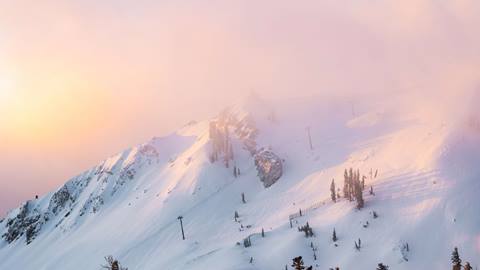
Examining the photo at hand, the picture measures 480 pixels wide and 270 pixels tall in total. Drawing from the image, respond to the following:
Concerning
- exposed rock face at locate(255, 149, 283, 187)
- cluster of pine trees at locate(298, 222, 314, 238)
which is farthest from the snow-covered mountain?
cluster of pine trees at locate(298, 222, 314, 238)

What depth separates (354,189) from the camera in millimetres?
100250

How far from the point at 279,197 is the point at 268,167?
15.4 metres

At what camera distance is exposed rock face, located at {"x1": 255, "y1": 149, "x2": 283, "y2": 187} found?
132 m

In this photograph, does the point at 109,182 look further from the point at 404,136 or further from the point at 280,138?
the point at 404,136

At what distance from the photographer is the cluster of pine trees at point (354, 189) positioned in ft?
314

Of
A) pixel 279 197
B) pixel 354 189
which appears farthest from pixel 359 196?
pixel 279 197

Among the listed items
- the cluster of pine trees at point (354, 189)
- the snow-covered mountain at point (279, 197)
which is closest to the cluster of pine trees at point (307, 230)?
the snow-covered mountain at point (279, 197)

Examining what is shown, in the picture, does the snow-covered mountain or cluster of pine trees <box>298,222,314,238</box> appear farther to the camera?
cluster of pine trees <box>298,222,314,238</box>

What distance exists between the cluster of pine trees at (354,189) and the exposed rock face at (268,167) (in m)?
29.1

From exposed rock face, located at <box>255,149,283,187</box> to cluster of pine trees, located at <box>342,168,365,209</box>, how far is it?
95.6 feet

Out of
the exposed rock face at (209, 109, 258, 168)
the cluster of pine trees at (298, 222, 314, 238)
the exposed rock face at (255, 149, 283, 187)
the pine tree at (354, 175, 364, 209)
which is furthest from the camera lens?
the exposed rock face at (209, 109, 258, 168)

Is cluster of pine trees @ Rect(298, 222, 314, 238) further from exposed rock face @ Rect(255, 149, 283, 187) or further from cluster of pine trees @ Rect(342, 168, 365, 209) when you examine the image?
exposed rock face @ Rect(255, 149, 283, 187)

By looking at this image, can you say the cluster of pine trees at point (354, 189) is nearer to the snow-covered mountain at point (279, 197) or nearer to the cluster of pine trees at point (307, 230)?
the snow-covered mountain at point (279, 197)

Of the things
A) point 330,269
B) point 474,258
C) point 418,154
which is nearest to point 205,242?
point 330,269
